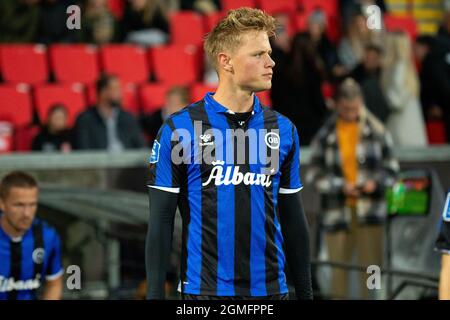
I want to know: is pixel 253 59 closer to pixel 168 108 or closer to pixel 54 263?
pixel 54 263

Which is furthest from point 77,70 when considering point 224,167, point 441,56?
point 224,167

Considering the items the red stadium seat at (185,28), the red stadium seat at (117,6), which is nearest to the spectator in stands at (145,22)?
the red stadium seat at (185,28)

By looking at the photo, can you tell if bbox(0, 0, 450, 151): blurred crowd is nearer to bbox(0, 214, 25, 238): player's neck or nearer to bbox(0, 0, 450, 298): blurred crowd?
bbox(0, 0, 450, 298): blurred crowd

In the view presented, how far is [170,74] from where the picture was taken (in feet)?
42.2

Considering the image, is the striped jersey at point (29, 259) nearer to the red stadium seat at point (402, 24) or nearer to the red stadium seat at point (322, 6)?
the red stadium seat at point (322, 6)

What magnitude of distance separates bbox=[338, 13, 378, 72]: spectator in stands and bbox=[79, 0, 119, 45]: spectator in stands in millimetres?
2584

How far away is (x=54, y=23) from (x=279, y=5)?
11.1 feet

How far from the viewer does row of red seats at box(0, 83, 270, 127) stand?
11570 mm

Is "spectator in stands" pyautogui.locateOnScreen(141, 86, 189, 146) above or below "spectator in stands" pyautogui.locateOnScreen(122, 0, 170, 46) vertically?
below

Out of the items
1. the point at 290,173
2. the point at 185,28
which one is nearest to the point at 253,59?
the point at 290,173

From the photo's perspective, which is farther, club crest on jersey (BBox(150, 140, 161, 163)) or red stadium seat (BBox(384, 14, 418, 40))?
red stadium seat (BBox(384, 14, 418, 40))

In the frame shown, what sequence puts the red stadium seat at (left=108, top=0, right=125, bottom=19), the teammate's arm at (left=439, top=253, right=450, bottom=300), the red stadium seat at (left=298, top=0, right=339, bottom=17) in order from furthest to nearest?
the red stadium seat at (left=298, top=0, right=339, bottom=17) < the red stadium seat at (left=108, top=0, right=125, bottom=19) < the teammate's arm at (left=439, top=253, right=450, bottom=300)

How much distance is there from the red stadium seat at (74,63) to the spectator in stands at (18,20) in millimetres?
332

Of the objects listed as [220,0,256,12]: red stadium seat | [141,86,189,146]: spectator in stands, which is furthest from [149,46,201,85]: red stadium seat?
[141,86,189,146]: spectator in stands
